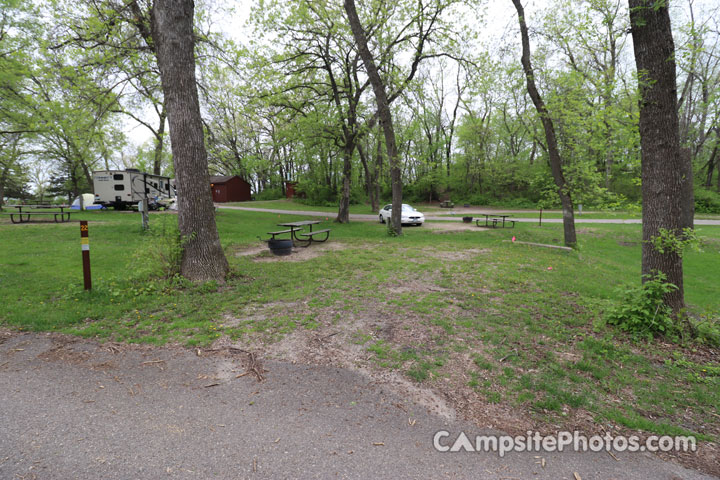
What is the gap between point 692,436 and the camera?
2482 mm

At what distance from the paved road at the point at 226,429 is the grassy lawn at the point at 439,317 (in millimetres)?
547

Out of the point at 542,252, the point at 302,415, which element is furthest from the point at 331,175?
the point at 302,415

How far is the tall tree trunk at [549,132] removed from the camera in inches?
428

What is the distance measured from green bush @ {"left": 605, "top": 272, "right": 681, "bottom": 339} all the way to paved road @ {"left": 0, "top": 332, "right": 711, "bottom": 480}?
2.60 metres

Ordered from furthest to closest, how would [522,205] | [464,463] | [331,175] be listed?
1. [331,175]
2. [522,205]
3. [464,463]

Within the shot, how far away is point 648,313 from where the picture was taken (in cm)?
423

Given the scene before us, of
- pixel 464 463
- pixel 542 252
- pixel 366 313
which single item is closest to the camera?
pixel 464 463

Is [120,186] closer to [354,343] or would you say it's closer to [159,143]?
[159,143]

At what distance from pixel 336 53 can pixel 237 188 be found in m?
32.8

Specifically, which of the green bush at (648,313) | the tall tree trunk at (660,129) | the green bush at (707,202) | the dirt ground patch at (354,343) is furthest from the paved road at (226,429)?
the green bush at (707,202)

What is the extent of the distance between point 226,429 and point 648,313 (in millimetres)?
5158

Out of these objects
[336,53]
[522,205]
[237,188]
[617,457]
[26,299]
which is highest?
[336,53]

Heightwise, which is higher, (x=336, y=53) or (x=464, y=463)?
(x=336, y=53)

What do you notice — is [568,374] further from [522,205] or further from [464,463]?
[522,205]
